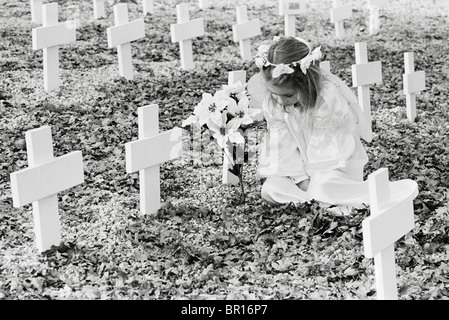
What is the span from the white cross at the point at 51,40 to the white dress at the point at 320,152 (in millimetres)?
2857

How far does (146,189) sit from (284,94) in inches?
45.5

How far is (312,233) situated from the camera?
17.1 feet

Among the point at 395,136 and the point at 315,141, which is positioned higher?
the point at 315,141

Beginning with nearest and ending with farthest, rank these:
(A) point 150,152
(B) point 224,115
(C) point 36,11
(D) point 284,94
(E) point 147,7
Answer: (A) point 150,152, (B) point 224,115, (D) point 284,94, (C) point 36,11, (E) point 147,7

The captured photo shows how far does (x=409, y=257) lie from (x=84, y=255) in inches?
76.8

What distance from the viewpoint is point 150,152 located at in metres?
5.45

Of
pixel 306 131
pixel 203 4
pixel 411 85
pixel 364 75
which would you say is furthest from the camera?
pixel 203 4

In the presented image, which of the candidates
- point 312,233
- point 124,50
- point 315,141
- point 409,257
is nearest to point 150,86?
point 124,50

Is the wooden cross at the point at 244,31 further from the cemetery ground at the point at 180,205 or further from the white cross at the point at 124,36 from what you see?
the white cross at the point at 124,36

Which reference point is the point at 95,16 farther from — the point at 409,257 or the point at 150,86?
the point at 409,257

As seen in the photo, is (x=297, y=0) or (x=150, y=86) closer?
(x=150, y=86)

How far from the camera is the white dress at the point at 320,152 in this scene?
5594mm

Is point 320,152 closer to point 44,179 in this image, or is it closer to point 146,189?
point 146,189

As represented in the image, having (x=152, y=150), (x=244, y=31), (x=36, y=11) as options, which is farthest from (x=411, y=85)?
(x=36, y=11)
